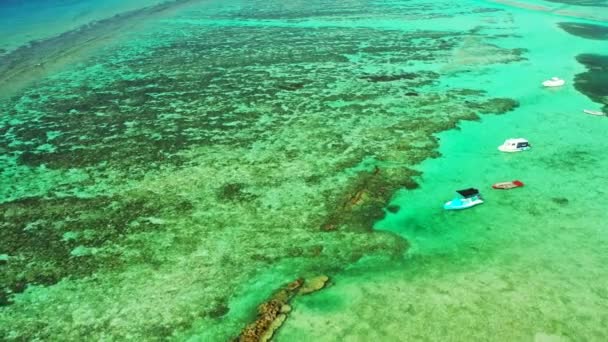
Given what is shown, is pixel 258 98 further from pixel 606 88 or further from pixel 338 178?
pixel 606 88

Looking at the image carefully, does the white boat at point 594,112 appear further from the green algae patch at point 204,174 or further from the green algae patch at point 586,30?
the green algae patch at point 586,30

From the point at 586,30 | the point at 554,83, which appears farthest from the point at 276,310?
the point at 586,30


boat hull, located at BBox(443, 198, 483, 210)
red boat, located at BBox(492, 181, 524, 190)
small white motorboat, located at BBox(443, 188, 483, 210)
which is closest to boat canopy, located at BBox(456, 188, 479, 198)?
small white motorboat, located at BBox(443, 188, 483, 210)

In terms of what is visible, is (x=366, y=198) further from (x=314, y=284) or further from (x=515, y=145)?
(x=515, y=145)

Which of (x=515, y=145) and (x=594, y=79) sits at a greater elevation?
(x=594, y=79)

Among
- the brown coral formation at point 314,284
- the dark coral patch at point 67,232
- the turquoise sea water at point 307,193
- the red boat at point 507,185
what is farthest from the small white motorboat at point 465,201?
the dark coral patch at point 67,232

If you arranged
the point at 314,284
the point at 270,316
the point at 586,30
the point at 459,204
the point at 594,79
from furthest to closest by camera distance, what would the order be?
the point at 586,30 → the point at 594,79 → the point at 459,204 → the point at 314,284 → the point at 270,316

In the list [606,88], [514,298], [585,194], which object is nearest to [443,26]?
[606,88]
